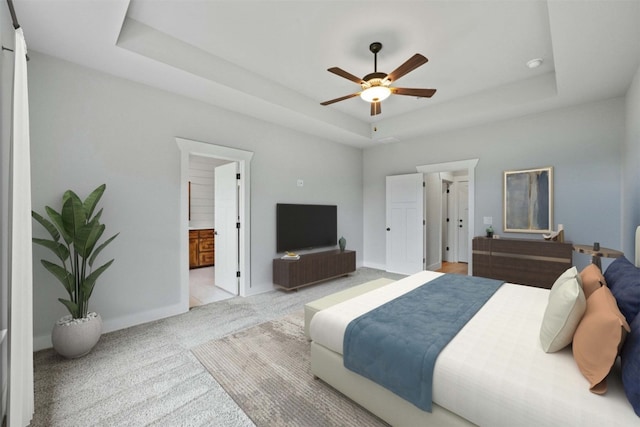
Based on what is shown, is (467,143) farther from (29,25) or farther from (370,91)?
(29,25)

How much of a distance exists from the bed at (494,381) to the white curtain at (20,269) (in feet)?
5.50

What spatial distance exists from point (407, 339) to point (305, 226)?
3479mm

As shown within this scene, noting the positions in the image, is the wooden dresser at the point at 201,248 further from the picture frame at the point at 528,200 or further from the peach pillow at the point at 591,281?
the peach pillow at the point at 591,281

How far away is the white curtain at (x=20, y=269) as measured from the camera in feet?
4.89

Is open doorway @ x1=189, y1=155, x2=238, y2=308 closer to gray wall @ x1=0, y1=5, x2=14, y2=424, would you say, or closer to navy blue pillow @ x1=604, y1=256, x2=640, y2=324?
gray wall @ x1=0, y1=5, x2=14, y2=424

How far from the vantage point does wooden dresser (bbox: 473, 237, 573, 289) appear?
142 inches

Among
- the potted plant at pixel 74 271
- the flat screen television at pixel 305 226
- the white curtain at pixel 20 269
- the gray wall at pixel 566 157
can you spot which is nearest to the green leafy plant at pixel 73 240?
the potted plant at pixel 74 271

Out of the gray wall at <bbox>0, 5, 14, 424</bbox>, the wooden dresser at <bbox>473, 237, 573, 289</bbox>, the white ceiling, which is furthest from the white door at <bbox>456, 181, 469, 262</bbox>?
the gray wall at <bbox>0, 5, 14, 424</bbox>

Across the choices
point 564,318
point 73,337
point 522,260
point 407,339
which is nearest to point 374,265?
point 522,260

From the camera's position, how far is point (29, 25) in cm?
218

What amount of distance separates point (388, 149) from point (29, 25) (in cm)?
520

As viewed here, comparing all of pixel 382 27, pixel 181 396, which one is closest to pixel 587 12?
pixel 382 27

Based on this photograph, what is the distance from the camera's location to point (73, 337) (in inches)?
89.7

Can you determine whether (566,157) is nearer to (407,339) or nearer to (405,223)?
(405,223)
